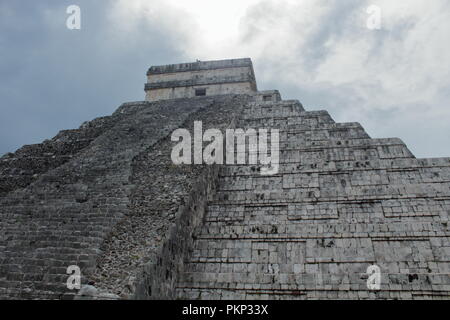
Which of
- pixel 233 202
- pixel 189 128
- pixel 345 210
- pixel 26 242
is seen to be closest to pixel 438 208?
pixel 345 210

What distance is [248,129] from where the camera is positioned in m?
11.5
